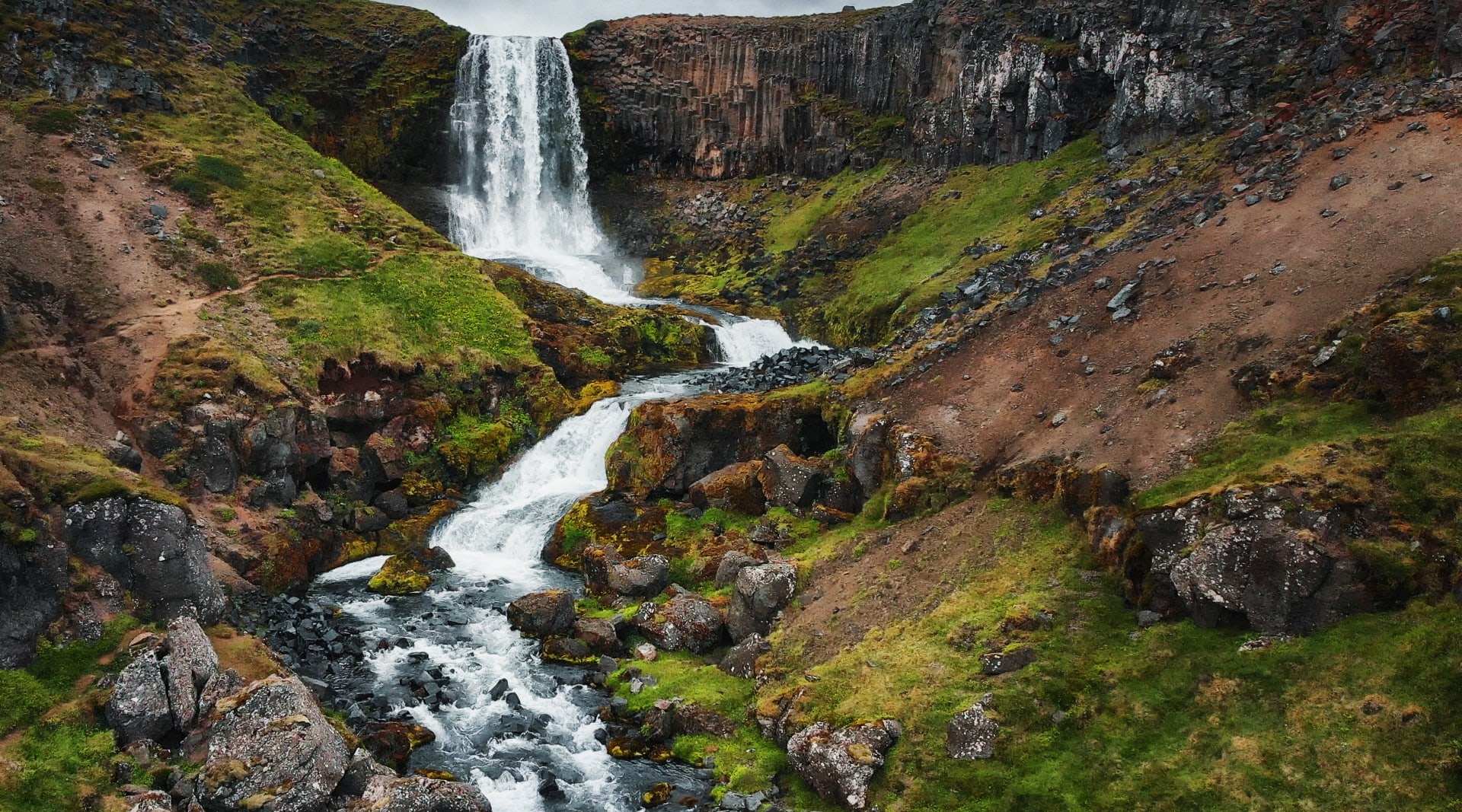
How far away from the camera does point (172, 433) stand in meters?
27.8

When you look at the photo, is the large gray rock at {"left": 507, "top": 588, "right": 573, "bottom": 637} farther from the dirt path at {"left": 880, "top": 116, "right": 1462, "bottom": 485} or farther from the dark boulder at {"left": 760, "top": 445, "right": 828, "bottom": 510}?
the dirt path at {"left": 880, "top": 116, "right": 1462, "bottom": 485}

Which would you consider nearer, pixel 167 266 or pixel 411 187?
pixel 167 266

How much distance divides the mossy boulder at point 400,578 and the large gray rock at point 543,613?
421 cm

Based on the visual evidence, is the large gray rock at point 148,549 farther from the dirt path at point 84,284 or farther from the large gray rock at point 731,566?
the large gray rock at point 731,566

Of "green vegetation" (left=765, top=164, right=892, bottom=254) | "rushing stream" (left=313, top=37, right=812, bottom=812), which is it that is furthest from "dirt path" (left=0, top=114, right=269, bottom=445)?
"green vegetation" (left=765, top=164, right=892, bottom=254)

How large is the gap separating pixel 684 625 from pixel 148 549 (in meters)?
12.5

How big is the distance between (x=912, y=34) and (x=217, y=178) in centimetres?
4757

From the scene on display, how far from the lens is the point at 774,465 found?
93.1ft

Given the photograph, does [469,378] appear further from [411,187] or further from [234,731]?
[411,187]

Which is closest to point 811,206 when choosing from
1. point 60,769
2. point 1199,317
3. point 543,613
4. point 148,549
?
point 1199,317

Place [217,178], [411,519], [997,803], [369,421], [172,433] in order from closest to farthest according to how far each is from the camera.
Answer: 1. [997,803]
2. [172,433]
3. [411,519]
4. [369,421]
5. [217,178]

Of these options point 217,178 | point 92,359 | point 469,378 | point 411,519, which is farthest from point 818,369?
point 217,178

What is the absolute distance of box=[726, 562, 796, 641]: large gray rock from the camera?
22188mm

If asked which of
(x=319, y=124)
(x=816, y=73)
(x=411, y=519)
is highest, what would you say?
(x=816, y=73)
